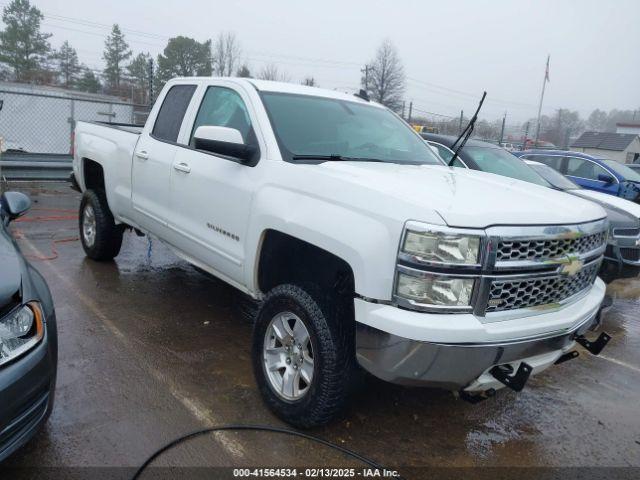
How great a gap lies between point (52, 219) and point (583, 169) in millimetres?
9980

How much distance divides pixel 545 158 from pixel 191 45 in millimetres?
39887

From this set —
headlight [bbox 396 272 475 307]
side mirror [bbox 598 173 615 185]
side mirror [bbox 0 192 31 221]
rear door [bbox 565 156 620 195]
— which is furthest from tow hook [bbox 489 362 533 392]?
rear door [bbox 565 156 620 195]

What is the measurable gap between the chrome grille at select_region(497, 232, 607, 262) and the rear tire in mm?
4483

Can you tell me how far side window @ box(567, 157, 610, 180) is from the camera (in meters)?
10.6

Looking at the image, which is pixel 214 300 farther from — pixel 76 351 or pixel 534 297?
pixel 534 297

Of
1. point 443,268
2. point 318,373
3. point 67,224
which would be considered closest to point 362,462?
point 318,373

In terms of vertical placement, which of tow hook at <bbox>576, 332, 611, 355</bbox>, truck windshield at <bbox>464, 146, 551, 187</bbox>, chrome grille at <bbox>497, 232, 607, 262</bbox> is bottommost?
tow hook at <bbox>576, 332, 611, 355</bbox>

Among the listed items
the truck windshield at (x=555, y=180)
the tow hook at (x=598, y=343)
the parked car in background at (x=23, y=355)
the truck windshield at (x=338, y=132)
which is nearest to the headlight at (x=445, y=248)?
the tow hook at (x=598, y=343)

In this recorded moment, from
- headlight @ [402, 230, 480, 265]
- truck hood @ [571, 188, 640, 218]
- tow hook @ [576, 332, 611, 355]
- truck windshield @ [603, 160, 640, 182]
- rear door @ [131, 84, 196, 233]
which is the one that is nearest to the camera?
headlight @ [402, 230, 480, 265]

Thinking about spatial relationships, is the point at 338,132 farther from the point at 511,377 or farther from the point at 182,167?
the point at 511,377

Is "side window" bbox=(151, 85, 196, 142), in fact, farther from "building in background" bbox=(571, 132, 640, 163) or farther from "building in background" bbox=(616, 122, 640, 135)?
"building in background" bbox=(616, 122, 640, 135)

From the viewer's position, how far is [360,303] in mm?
2553

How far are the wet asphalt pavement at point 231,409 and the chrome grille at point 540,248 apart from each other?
1.24 meters

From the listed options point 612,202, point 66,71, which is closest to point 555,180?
point 612,202
